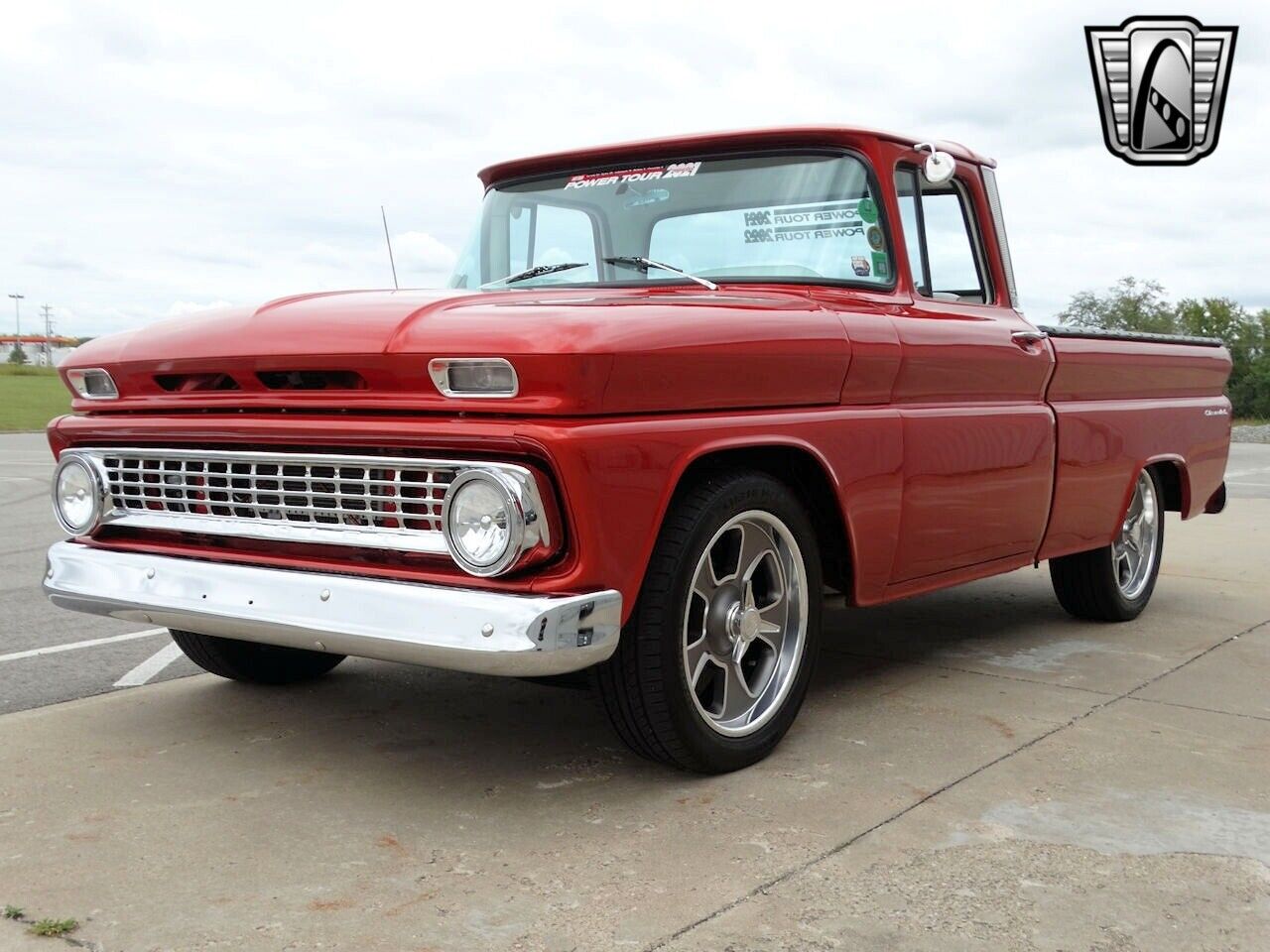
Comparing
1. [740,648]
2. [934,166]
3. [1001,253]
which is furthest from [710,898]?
[1001,253]

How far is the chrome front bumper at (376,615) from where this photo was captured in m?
2.96

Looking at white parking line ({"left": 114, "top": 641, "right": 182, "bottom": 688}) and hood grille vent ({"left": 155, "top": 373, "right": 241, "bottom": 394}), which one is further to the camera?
white parking line ({"left": 114, "top": 641, "right": 182, "bottom": 688})

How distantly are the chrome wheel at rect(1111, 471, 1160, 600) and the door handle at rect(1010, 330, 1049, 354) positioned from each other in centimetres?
136

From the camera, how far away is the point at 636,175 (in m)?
4.58

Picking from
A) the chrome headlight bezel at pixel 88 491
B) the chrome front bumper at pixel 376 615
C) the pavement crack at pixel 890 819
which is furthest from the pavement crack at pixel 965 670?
the chrome headlight bezel at pixel 88 491

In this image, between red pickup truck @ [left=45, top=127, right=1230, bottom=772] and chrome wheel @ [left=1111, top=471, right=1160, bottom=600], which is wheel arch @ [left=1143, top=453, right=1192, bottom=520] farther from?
red pickup truck @ [left=45, top=127, right=1230, bottom=772]

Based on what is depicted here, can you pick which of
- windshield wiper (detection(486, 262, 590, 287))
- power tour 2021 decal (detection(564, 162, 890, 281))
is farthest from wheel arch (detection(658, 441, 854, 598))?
windshield wiper (detection(486, 262, 590, 287))

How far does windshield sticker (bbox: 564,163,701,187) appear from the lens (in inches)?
176

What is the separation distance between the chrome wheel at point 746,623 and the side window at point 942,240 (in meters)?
1.24

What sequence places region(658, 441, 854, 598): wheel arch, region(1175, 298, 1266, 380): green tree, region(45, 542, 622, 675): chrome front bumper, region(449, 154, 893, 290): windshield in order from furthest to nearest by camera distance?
region(1175, 298, 1266, 380): green tree, region(449, 154, 893, 290): windshield, region(658, 441, 854, 598): wheel arch, region(45, 542, 622, 675): chrome front bumper

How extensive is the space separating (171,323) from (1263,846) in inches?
121

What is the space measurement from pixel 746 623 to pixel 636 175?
1691 mm

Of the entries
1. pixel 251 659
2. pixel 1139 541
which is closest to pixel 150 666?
pixel 251 659

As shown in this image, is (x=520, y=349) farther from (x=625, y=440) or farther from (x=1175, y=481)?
(x=1175, y=481)
